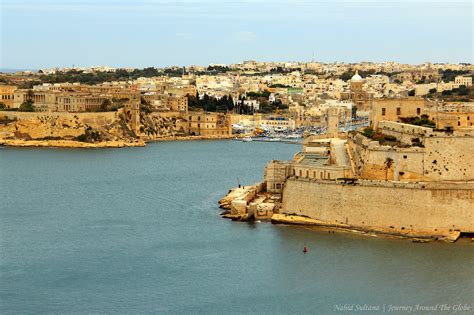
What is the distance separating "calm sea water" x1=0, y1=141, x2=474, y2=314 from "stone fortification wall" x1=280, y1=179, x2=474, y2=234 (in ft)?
1.73

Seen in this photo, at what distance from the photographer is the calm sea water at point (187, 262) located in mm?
12938

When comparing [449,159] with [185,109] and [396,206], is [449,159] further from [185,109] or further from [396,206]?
[185,109]

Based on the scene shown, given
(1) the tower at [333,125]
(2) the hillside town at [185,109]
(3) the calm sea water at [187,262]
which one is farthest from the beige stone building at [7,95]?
(3) the calm sea water at [187,262]

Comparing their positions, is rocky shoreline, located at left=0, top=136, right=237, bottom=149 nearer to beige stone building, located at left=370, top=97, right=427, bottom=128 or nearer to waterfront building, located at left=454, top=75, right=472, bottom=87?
beige stone building, located at left=370, top=97, right=427, bottom=128

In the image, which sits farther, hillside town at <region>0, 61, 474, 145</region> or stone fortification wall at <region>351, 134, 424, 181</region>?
hillside town at <region>0, 61, 474, 145</region>

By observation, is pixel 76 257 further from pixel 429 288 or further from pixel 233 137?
pixel 233 137

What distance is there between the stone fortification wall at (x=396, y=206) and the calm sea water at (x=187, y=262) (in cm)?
53

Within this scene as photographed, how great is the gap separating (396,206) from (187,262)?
12.6ft

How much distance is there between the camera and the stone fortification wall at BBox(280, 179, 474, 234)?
1611 centimetres

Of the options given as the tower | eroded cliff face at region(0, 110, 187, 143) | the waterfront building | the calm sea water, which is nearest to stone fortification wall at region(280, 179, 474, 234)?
the calm sea water

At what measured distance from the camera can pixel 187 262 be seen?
14820mm

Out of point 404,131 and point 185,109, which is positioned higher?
point 404,131

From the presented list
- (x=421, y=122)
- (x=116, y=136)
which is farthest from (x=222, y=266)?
(x=116, y=136)

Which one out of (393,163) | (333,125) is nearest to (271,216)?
(393,163)
